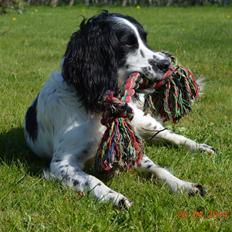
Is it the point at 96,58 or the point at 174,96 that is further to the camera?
the point at 174,96

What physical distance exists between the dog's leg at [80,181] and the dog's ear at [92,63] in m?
0.46

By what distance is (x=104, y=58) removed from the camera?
3.99 m

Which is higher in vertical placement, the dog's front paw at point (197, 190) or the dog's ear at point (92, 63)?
the dog's ear at point (92, 63)

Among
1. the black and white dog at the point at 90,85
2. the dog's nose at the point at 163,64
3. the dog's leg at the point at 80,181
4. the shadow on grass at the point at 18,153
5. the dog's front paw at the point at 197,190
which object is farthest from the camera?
the shadow on grass at the point at 18,153

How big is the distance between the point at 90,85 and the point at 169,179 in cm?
91

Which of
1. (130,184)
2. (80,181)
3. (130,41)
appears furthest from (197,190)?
(130,41)

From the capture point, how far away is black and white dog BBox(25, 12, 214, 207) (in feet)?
12.9

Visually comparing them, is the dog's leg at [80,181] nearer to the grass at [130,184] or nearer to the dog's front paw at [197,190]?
the grass at [130,184]

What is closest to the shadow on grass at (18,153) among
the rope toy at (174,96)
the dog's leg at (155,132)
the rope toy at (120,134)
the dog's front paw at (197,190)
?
the rope toy at (120,134)

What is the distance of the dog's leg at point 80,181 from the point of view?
354 cm
